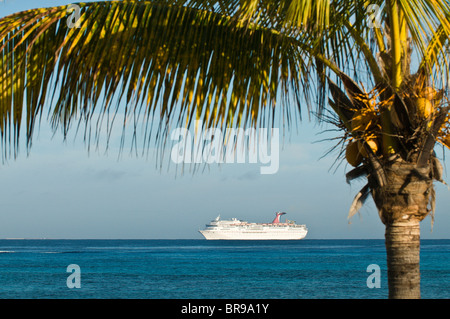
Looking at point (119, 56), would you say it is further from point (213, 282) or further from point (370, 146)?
point (213, 282)

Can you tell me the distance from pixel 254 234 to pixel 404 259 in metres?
113

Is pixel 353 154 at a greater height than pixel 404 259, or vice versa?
pixel 353 154


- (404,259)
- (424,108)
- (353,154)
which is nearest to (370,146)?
(353,154)

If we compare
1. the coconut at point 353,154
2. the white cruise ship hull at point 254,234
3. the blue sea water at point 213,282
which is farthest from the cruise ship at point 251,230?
the coconut at point 353,154

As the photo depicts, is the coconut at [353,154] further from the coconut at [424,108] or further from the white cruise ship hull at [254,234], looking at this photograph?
the white cruise ship hull at [254,234]

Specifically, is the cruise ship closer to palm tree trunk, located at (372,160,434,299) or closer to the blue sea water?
the blue sea water

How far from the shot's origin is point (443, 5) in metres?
2.97

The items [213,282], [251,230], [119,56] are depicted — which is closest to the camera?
[119,56]

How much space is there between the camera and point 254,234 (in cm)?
11475

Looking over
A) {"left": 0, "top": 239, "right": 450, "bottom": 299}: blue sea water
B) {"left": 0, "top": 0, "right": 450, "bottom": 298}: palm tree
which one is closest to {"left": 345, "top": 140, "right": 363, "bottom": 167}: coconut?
{"left": 0, "top": 0, "right": 450, "bottom": 298}: palm tree

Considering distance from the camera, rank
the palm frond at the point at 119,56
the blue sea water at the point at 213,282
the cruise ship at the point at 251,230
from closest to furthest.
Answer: the palm frond at the point at 119,56
the blue sea water at the point at 213,282
the cruise ship at the point at 251,230

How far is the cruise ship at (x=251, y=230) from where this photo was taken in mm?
111213

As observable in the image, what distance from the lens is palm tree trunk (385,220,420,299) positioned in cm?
317

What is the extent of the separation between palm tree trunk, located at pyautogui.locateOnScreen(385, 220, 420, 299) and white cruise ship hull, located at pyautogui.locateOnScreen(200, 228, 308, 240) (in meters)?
108
